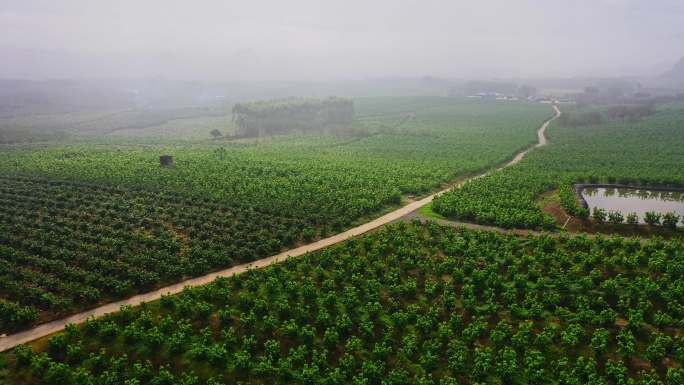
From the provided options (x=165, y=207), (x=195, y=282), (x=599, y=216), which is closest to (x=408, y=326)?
(x=195, y=282)

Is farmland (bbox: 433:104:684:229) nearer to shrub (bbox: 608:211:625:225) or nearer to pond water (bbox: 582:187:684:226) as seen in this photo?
pond water (bbox: 582:187:684:226)

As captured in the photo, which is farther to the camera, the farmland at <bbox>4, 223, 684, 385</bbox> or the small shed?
the small shed

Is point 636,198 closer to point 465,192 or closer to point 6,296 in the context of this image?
point 465,192

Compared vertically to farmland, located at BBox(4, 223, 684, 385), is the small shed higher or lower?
higher

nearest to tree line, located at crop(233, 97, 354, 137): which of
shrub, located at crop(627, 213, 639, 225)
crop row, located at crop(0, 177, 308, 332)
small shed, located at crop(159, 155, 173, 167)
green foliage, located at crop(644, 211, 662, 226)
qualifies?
small shed, located at crop(159, 155, 173, 167)

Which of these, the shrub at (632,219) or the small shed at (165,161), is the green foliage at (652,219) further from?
the small shed at (165,161)

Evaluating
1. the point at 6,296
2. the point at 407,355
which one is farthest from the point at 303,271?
the point at 6,296
